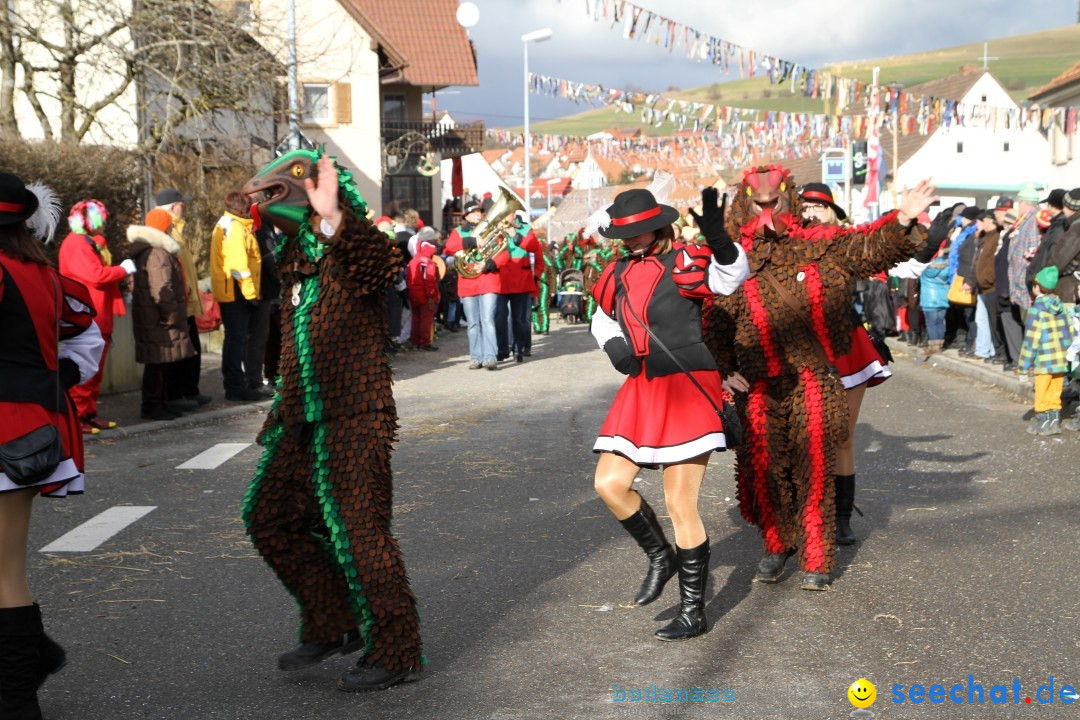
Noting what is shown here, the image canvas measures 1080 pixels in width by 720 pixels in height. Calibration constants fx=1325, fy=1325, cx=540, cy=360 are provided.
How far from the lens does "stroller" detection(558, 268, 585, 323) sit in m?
26.7

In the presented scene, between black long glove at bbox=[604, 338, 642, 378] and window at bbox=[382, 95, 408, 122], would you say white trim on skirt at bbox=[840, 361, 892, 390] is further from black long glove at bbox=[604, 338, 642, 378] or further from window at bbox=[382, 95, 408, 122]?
window at bbox=[382, 95, 408, 122]

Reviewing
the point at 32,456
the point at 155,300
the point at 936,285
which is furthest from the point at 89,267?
the point at 936,285

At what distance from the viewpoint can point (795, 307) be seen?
6.11 m

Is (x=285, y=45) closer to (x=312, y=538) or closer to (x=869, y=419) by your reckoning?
(x=869, y=419)

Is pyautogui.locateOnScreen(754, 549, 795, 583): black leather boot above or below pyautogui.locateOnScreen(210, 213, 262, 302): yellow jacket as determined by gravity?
below

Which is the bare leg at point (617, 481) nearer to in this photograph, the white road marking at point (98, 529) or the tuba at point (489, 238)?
the white road marking at point (98, 529)

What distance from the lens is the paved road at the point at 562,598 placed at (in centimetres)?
464

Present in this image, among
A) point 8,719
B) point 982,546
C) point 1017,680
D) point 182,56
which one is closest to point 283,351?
point 8,719

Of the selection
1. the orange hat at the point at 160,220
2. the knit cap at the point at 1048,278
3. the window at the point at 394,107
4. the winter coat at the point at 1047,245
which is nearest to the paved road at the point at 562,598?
the knit cap at the point at 1048,278

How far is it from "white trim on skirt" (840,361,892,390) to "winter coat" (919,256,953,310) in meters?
Result: 10.9

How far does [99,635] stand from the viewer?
543cm

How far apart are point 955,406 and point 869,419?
1.39 metres

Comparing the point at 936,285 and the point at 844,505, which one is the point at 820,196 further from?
the point at 936,285

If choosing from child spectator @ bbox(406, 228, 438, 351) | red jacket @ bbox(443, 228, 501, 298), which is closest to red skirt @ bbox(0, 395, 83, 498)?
red jacket @ bbox(443, 228, 501, 298)
